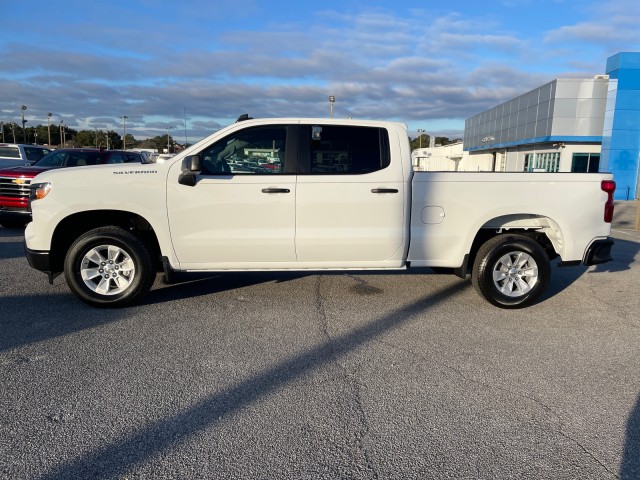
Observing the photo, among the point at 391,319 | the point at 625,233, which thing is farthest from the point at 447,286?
the point at 625,233

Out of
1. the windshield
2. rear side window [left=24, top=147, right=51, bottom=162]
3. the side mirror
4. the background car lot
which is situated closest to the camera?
the background car lot

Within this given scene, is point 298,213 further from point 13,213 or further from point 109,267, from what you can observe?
point 13,213

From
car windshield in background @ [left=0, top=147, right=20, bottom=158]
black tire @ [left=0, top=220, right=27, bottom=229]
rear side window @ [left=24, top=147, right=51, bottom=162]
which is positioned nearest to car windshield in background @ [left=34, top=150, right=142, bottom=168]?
black tire @ [left=0, top=220, right=27, bottom=229]

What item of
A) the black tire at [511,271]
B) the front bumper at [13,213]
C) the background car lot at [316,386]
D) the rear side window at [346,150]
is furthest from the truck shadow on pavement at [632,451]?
the front bumper at [13,213]

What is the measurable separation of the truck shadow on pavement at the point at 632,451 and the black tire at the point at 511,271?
7.73 ft

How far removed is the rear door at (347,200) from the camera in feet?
17.9

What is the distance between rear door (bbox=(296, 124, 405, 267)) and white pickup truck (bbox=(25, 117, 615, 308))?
12 mm

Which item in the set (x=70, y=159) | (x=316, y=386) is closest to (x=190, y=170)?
(x=316, y=386)

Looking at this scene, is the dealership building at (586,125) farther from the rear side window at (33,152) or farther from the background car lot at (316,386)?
the background car lot at (316,386)

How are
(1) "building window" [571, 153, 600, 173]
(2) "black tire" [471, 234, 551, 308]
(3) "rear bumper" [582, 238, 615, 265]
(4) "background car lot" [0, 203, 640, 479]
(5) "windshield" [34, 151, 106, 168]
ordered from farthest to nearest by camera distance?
(1) "building window" [571, 153, 600, 173], (5) "windshield" [34, 151, 106, 168], (3) "rear bumper" [582, 238, 615, 265], (2) "black tire" [471, 234, 551, 308], (4) "background car lot" [0, 203, 640, 479]

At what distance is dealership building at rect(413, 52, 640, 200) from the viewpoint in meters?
27.1

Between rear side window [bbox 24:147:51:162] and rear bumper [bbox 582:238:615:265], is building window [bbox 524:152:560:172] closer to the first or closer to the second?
rear bumper [bbox 582:238:615:265]

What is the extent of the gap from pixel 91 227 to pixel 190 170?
1.47 meters

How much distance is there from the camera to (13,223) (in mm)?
10961
